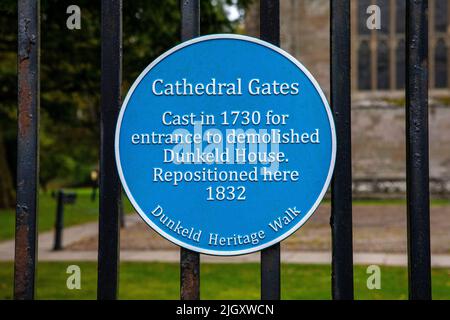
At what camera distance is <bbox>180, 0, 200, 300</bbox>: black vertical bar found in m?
4.04

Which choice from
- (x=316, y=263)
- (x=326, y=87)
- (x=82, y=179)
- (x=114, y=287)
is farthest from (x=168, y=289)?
(x=82, y=179)

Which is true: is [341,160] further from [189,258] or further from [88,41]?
[88,41]

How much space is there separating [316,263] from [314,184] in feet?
23.6

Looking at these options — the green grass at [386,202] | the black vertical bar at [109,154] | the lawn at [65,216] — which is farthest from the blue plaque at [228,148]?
the green grass at [386,202]

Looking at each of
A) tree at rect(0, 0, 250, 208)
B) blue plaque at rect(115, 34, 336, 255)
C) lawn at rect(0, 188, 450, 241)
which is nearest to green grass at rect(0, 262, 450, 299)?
tree at rect(0, 0, 250, 208)

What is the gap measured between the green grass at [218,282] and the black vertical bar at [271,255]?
163 inches

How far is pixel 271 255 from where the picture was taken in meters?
4.02

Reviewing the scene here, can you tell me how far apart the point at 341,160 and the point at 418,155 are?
1.32 feet

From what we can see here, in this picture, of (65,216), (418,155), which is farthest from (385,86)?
(418,155)

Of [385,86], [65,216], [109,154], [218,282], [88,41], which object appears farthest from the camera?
[385,86]

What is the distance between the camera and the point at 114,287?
4.11m

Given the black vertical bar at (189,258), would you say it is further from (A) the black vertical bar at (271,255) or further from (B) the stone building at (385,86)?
(B) the stone building at (385,86)

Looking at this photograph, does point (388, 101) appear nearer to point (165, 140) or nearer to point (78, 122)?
point (78, 122)

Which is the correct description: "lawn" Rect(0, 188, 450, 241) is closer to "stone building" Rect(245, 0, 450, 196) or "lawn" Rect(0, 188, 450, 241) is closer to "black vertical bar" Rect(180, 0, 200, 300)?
"stone building" Rect(245, 0, 450, 196)
